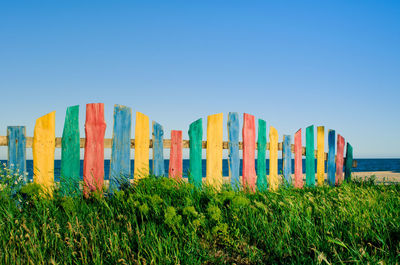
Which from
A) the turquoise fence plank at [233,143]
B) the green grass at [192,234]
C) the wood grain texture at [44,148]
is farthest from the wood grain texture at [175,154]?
the wood grain texture at [44,148]

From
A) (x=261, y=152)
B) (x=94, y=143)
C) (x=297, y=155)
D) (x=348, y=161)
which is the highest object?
(x=94, y=143)

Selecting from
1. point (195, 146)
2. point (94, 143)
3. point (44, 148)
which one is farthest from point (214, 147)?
point (44, 148)

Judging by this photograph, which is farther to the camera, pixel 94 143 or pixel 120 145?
pixel 120 145

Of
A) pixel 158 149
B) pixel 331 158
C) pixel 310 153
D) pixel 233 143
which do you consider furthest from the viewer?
pixel 331 158

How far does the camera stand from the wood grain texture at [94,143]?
4.93 m

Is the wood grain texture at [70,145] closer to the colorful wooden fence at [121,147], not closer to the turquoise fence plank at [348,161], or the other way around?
the colorful wooden fence at [121,147]

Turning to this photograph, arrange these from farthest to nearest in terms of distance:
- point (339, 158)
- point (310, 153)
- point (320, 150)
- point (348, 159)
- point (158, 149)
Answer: point (348, 159), point (339, 158), point (320, 150), point (310, 153), point (158, 149)

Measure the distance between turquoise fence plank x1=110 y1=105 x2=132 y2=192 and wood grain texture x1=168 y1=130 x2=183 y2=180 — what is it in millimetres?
755

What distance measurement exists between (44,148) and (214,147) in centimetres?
284

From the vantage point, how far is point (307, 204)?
12.6 ft

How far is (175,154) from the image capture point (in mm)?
5578

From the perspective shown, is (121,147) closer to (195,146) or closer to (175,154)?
(175,154)

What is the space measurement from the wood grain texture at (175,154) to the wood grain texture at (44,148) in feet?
6.10

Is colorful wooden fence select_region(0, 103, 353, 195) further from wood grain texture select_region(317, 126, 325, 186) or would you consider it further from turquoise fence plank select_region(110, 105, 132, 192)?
wood grain texture select_region(317, 126, 325, 186)
